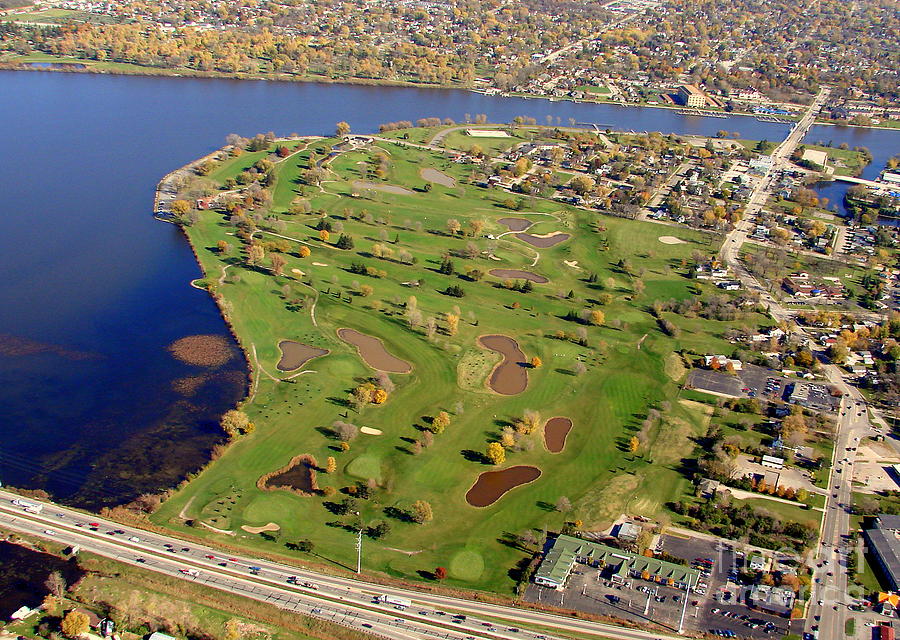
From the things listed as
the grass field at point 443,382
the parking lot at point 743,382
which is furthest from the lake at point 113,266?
the parking lot at point 743,382

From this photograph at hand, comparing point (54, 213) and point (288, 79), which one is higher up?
point (288, 79)

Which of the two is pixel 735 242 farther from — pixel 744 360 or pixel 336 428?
pixel 336 428

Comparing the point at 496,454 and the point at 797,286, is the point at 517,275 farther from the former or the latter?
the point at 496,454

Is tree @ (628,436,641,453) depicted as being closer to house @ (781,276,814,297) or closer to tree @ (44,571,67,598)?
house @ (781,276,814,297)

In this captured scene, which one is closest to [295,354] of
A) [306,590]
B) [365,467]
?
[365,467]

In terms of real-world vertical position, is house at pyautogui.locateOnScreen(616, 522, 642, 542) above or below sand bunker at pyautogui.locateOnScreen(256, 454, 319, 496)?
below

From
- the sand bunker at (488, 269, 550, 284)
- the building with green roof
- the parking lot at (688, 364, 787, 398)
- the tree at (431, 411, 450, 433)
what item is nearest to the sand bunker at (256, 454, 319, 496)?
the tree at (431, 411, 450, 433)

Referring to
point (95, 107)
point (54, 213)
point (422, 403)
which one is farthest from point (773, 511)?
point (95, 107)
